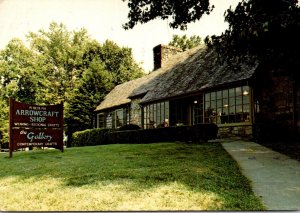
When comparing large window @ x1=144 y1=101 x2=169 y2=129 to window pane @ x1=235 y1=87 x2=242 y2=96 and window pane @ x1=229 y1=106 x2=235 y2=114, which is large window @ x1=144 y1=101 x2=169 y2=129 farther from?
window pane @ x1=235 y1=87 x2=242 y2=96

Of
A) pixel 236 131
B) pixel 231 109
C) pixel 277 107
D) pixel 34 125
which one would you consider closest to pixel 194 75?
pixel 231 109

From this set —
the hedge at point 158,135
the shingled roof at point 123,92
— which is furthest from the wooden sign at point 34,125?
the shingled roof at point 123,92

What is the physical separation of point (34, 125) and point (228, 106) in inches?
341

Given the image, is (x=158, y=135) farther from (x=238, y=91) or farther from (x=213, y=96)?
(x=238, y=91)

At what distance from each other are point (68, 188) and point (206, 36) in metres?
5.52

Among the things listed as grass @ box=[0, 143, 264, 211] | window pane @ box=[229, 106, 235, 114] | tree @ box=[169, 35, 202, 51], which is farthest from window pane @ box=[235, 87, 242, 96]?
tree @ box=[169, 35, 202, 51]

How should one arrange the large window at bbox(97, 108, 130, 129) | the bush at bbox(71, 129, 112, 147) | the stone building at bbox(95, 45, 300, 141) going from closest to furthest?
the stone building at bbox(95, 45, 300, 141), the bush at bbox(71, 129, 112, 147), the large window at bbox(97, 108, 130, 129)

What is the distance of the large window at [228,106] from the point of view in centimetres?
1389

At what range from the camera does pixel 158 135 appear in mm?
14734

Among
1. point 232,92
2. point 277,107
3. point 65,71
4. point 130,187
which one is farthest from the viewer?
point 65,71

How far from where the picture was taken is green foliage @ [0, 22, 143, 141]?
1187cm

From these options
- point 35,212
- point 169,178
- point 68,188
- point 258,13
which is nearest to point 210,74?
point 258,13

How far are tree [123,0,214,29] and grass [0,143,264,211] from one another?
4034 mm

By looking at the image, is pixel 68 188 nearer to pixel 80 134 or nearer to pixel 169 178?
pixel 169 178
